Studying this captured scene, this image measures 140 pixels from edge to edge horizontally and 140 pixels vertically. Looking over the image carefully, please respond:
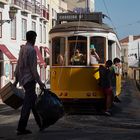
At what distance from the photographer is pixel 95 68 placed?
1862 centimetres

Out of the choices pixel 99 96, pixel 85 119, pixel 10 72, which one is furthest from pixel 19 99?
pixel 10 72

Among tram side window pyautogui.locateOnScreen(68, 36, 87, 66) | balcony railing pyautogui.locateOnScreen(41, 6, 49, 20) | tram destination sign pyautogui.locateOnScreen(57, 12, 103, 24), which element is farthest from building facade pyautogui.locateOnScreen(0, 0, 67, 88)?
tram side window pyautogui.locateOnScreen(68, 36, 87, 66)

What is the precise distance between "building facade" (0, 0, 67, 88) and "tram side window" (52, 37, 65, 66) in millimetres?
18826

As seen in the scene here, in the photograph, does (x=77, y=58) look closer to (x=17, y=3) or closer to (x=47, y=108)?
(x=47, y=108)

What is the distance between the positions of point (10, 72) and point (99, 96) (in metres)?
28.0

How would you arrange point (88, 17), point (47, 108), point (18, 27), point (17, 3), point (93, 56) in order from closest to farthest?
point (47, 108)
point (93, 56)
point (88, 17)
point (17, 3)
point (18, 27)

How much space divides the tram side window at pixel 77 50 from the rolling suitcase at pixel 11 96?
757cm

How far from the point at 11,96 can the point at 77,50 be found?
798 cm

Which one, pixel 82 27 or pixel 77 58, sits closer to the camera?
pixel 77 58

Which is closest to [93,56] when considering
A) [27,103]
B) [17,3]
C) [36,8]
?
[27,103]

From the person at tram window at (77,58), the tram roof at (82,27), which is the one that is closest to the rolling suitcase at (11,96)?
the person at tram window at (77,58)

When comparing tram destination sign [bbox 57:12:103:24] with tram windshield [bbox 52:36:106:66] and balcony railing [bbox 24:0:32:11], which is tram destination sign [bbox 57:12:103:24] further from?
balcony railing [bbox 24:0:32:11]

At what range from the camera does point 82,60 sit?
61.7ft

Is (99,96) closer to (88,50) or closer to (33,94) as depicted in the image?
(88,50)
